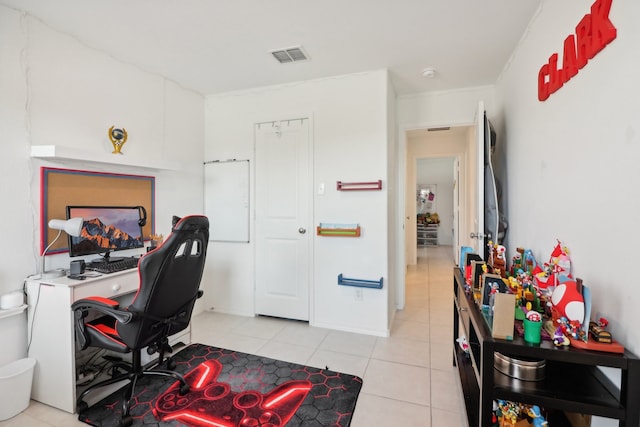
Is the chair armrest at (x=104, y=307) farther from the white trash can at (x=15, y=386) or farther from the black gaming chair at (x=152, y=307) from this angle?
the white trash can at (x=15, y=386)

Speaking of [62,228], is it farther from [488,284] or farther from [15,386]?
[488,284]

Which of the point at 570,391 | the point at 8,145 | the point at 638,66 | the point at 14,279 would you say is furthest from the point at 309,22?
the point at 14,279

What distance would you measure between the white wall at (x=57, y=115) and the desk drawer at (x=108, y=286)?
0.51m

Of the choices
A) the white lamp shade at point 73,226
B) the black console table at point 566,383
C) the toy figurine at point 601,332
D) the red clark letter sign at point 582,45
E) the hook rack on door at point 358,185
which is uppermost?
the red clark letter sign at point 582,45

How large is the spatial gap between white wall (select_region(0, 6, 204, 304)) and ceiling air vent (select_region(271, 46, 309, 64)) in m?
1.29

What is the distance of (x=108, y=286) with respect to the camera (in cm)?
202

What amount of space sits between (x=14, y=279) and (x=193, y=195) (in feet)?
5.64

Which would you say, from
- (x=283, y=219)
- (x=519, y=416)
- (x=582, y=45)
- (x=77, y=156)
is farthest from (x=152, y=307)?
(x=582, y=45)

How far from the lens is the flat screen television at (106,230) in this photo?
215cm

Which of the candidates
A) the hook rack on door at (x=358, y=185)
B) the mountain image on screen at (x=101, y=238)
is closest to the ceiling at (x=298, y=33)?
the hook rack on door at (x=358, y=185)

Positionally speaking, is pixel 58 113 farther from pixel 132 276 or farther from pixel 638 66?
pixel 638 66

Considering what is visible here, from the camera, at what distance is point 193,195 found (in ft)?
11.3

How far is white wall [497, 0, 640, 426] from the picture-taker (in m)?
1.08

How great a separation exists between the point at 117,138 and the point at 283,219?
1662 mm
